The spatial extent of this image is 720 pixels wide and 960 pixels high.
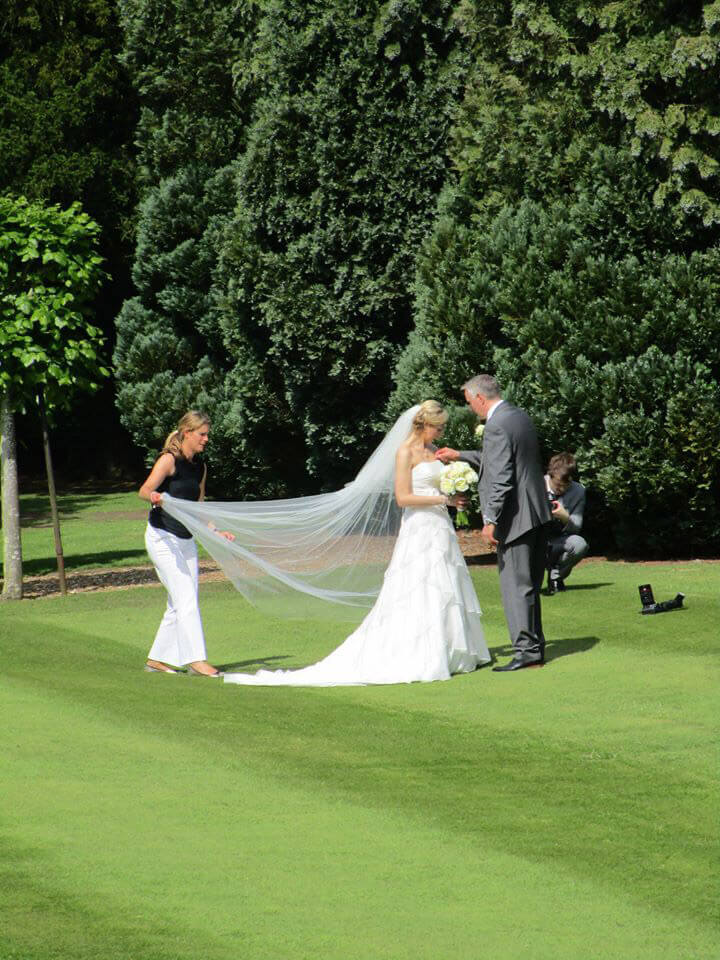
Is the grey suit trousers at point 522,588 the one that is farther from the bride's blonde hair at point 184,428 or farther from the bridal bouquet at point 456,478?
the bride's blonde hair at point 184,428

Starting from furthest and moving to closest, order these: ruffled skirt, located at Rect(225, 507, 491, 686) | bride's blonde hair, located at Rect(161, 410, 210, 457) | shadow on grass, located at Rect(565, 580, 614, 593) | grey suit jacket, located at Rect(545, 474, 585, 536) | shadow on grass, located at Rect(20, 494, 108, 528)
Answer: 1. shadow on grass, located at Rect(20, 494, 108, 528)
2. shadow on grass, located at Rect(565, 580, 614, 593)
3. grey suit jacket, located at Rect(545, 474, 585, 536)
4. bride's blonde hair, located at Rect(161, 410, 210, 457)
5. ruffled skirt, located at Rect(225, 507, 491, 686)

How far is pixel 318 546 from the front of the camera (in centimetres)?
1363

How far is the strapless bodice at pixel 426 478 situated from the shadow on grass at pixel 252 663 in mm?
2257

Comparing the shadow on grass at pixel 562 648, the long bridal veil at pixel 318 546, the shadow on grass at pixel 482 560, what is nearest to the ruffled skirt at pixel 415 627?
the shadow on grass at pixel 562 648

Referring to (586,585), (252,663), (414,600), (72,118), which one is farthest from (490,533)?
(72,118)

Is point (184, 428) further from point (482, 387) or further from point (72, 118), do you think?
point (72, 118)

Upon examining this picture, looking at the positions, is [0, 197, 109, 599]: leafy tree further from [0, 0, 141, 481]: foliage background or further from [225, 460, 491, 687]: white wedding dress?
[0, 0, 141, 481]: foliage background

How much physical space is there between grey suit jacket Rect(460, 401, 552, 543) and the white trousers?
274 cm

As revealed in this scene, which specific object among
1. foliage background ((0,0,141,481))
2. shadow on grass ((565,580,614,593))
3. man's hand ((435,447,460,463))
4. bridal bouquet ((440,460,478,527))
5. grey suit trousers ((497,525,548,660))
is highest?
foliage background ((0,0,141,481))

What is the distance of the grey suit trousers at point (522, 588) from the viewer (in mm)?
12031

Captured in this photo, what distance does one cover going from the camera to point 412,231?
26.3m

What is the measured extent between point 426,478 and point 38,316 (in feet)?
29.5

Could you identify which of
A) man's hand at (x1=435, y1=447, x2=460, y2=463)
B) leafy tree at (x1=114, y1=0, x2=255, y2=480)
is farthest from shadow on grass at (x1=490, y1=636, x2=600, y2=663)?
leafy tree at (x1=114, y1=0, x2=255, y2=480)

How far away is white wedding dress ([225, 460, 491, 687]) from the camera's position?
39.9 ft
